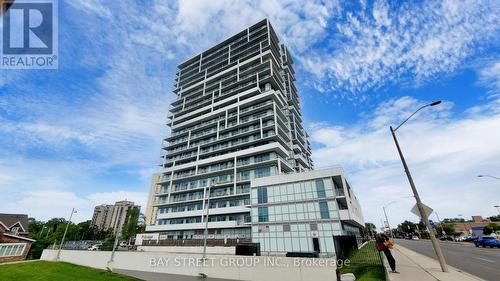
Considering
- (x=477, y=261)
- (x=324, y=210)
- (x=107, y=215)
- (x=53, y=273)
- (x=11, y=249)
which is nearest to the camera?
(x=477, y=261)

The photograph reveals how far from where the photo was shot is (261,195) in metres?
37.0

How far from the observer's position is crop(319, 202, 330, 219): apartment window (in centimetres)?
3126

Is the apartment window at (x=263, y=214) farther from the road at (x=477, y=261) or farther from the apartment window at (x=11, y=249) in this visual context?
the apartment window at (x=11, y=249)

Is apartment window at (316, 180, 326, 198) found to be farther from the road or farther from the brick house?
the brick house

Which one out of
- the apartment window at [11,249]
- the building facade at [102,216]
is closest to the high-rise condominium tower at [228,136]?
the apartment window at [11,249]

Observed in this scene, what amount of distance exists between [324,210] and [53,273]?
107ft

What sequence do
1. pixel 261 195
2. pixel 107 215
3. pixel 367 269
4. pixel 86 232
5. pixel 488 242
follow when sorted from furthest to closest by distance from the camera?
pixel 107 215 → pixel 86 232 → pixel 261 195 → pixel 488 242 → pixel 367 269

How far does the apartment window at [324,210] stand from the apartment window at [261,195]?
8620 millimetres

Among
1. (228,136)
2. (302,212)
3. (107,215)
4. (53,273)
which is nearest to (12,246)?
(53,273)

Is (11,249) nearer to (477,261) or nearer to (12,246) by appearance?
(12,246)

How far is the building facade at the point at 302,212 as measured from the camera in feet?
101

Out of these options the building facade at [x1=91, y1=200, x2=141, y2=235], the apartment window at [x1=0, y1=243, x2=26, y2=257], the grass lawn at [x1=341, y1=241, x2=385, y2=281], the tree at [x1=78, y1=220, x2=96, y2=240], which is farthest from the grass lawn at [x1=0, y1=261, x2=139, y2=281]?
the building facade at [x1=91, y1=200, x2=141, y2=235]

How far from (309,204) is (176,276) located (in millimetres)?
19533

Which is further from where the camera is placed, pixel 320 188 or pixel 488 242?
pixel 488 242
